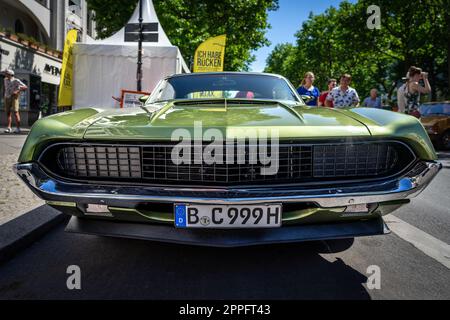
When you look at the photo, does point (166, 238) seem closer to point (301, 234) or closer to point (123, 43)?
point (301, 234)

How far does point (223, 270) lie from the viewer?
232 cm

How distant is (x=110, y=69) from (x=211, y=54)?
14.9ft

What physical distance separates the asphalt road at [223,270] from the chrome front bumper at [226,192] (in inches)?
18.9

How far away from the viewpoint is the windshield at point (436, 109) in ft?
37.1

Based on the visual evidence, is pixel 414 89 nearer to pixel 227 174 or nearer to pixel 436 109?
pixel 436 109

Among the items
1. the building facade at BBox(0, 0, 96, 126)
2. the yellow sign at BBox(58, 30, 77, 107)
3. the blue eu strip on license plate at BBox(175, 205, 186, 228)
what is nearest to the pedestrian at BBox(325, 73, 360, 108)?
the blue eu strip on license plate at BBox(175, 205, 186, 228)

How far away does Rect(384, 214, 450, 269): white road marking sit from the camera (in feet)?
8.55

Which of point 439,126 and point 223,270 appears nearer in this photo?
point 223,270

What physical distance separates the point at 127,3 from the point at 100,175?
1699cm

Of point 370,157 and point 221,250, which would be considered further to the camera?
point 221,250

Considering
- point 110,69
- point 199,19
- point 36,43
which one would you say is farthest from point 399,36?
point 36,43

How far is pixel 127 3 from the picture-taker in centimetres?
1716

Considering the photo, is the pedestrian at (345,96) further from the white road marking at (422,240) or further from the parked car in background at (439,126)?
the parked car in background at (439,126)
